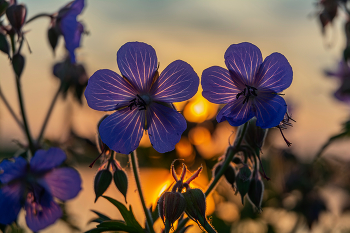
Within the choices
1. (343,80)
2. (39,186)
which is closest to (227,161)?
(39,186)

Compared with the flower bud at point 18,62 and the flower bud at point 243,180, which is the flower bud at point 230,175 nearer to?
the flower bud at point 243,180

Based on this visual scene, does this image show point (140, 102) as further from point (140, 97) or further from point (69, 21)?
point (69, 21)

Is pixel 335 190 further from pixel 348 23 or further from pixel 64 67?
pixel 64 67

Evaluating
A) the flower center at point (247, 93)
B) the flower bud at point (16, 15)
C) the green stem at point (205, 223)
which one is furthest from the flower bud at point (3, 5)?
the green stem at point (205, 223)

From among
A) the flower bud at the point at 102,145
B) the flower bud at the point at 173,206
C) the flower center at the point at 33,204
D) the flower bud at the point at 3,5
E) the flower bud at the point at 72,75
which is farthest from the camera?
the flower bud at the point at 72,75

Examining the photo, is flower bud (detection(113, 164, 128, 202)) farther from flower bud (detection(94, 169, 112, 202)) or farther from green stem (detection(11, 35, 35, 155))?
green stem (detection(11, 35, 35, 155))

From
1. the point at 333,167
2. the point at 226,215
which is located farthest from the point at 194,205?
the point at 333,167

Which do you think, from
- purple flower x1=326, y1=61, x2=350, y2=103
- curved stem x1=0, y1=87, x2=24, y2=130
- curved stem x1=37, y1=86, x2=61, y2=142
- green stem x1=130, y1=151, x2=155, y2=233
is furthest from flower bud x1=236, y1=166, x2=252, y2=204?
purple flower x1=326, y1=61, x2=350, y2=103
